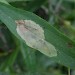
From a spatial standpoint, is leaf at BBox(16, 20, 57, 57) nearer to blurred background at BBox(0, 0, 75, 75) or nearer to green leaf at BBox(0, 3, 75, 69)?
green leaf at BBox(0, 3, 75, 69)

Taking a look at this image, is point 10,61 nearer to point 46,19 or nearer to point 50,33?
point 46,19

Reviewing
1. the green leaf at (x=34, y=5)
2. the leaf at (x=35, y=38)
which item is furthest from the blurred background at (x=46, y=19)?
the leaf at (x=35, y=38)

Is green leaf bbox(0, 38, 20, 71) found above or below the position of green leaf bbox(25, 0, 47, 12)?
below

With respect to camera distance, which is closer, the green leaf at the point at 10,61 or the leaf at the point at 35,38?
the leaf at the point at 35,38

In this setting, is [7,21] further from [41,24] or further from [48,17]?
[48,17]

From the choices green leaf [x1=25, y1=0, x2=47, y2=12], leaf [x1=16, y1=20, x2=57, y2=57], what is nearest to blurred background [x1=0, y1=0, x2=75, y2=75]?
green leaf [x1=25, y1=0, x2=47, y2=12]

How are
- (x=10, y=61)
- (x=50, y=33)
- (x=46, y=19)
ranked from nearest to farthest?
(x=50, y=33) → (x=10, y=61) → (x=46, y=19)

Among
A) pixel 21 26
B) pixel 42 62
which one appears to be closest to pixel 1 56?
pixel 42 62

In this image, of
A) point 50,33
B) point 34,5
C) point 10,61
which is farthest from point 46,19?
point 50,33

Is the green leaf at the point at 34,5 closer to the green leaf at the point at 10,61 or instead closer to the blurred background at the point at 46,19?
the blurred background at the point at 46,19
